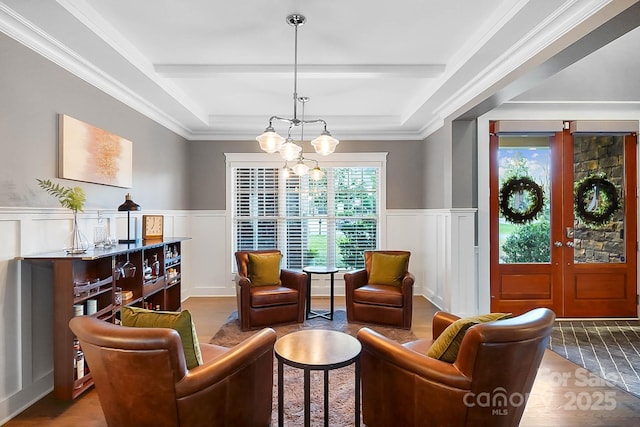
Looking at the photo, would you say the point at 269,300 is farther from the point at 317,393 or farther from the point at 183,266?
the point at 183,266

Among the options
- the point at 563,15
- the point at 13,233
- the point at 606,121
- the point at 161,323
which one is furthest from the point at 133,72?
the point at 606,121

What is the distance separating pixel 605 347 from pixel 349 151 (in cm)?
406

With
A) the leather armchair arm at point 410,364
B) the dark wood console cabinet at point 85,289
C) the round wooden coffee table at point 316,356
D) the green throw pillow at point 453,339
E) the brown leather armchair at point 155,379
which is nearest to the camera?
the brown leather armchair at point 155,379

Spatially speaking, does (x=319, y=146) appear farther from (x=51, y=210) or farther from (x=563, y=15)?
(x=51, y=210)

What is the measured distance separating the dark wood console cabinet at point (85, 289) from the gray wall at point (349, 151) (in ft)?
6.76

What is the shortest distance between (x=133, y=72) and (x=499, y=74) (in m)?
3.38

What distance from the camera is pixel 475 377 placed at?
5.60 feet

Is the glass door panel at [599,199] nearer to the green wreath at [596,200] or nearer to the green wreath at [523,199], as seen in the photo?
the green wreath at [596,200]

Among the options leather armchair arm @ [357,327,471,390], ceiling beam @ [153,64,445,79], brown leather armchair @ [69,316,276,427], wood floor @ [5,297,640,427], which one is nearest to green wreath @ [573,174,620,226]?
wood floor @ [5,297,640,427]

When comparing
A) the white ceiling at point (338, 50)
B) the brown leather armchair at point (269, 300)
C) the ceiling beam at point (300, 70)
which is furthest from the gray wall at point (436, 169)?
the brown leather armchair at point (269, 300)

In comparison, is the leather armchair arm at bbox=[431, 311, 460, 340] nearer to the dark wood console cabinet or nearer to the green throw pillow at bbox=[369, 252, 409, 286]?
the green throw pillow at bbox=[369, 252, 409, 286]

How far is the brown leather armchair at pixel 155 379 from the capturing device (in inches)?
64.3

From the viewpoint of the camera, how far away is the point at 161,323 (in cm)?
185

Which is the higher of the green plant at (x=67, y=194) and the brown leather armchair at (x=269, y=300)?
the green plant at (x=67, y=194)
